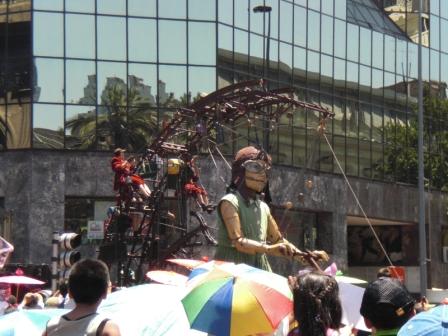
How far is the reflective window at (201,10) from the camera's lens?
3616cm

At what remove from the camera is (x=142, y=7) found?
117 feet

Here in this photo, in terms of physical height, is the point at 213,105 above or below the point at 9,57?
below

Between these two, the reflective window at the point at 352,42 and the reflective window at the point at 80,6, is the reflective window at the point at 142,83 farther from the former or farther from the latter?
the reflective window at the point at 352,42

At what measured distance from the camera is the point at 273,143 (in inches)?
1507

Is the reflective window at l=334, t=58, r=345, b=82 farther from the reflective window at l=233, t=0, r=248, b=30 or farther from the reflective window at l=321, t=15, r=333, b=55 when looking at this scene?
the reflective window at l=233, t=0, r=248, b=30

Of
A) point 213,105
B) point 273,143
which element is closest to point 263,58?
point 273,143

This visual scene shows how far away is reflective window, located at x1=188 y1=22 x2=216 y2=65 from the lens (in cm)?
3588

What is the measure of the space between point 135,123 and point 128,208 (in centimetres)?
1429

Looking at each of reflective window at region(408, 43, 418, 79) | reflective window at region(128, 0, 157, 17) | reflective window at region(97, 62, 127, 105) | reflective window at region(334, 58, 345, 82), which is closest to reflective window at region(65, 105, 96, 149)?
reflective window at region(97, 62, 127, 105)

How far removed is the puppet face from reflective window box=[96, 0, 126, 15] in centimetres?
2615

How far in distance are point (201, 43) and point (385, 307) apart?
31.4 m

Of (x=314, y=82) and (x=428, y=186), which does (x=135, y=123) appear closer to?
(x=314, y=82)

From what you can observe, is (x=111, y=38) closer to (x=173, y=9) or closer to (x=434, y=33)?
(x=173, y=9)

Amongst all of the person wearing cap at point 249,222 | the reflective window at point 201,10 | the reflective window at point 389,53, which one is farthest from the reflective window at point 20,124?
the person wearing cap at point 249,222
